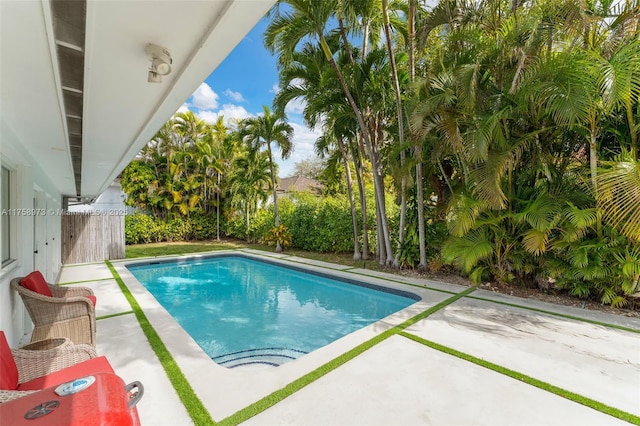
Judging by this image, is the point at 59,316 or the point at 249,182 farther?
the point at 249,182

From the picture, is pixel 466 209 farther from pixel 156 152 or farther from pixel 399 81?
pixel 156 152

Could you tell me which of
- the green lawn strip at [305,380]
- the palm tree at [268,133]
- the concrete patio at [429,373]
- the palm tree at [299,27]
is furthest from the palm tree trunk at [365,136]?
the palm tree at [268,133]

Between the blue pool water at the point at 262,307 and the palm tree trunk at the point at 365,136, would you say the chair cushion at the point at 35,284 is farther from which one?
the palm tree trunk at the point at 365,136

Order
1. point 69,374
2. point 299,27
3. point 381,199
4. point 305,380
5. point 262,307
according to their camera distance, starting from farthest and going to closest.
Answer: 1. point 381,199
2. point 299,27
3. point 262,307
4. point 305,380
5. point 69,374

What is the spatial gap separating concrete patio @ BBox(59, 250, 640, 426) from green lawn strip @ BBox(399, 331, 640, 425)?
0.04 meters

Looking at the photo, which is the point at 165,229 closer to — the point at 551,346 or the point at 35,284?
the point at 35,284

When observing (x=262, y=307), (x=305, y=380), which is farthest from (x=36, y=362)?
(x=262, y=307)

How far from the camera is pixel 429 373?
129 inches

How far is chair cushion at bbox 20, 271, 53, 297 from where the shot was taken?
3498mm

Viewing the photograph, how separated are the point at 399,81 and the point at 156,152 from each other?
15.8 metres

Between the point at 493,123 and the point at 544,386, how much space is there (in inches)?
164

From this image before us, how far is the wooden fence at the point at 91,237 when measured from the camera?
10594 millimetres

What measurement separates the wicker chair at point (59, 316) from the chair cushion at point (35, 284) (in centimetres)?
6

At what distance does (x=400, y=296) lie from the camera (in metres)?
6.84
